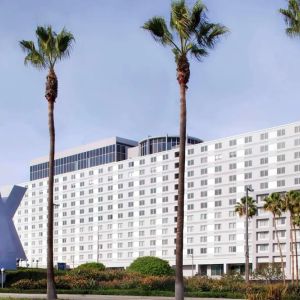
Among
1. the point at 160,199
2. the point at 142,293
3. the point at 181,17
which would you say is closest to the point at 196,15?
the point at 181,17

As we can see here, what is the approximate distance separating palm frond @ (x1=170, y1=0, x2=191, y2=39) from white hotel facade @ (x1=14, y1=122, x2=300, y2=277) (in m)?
→ 91.8

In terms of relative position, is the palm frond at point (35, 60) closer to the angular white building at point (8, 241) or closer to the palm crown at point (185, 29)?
the palm crown at point (185, 29)

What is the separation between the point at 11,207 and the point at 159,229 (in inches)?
3305

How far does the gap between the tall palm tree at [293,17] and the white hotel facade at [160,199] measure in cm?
8695

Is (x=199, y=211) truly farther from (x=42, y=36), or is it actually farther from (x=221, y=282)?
(x=42, y=36)

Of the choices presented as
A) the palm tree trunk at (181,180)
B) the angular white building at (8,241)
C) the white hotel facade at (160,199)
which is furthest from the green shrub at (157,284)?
the white hotel facade at (160,199)

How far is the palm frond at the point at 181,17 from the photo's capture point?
30359 millimetres

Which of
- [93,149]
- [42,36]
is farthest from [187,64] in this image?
[93,149]

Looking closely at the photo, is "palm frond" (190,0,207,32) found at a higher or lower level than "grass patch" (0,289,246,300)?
higher

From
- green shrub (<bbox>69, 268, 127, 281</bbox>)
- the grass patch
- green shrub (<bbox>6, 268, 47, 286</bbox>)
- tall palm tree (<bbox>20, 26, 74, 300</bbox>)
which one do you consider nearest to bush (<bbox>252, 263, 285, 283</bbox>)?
green shrub (<bbox>69, 268, 127, 281</bbox>)

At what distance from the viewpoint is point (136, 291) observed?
4975 centimetres

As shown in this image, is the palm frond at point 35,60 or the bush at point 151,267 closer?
the palm frond at point 35,60

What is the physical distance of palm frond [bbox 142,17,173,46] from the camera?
31.4 meters

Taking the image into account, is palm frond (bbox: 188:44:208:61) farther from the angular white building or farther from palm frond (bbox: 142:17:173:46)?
the angular white building
